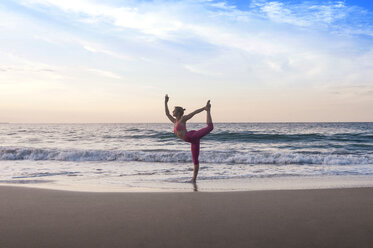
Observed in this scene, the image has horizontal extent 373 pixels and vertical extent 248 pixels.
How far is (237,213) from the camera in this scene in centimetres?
439

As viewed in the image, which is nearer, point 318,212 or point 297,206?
point 318,212

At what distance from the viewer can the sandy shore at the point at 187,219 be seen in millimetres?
3273

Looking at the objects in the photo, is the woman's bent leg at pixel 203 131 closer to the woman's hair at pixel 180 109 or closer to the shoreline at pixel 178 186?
the woman's hair at pixel 180 109

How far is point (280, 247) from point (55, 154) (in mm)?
16359

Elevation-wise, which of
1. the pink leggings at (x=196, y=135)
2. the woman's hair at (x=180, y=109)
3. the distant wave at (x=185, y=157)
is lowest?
the distant wave at (x=185, y=157)

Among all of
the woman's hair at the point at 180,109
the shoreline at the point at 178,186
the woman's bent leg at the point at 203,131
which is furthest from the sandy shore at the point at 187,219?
the woman's hair at the point at 180,109

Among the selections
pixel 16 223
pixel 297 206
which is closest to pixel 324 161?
pixel 297 206

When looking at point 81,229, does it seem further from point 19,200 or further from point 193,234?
point 19,200

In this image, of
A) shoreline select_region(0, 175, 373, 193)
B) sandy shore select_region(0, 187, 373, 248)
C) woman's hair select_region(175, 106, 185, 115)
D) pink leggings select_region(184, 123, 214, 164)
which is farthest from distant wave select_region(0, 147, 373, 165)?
sandy shore select_region(0, 187, 373, 248)

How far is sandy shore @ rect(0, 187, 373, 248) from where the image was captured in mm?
3273

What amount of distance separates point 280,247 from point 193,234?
2.93 ft

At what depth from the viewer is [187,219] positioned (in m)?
4.10

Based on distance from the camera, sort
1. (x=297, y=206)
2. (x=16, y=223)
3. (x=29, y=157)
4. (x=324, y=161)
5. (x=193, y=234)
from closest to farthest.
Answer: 1. (x=193, y=234)
2. (x=16, y=223)
3. (x=297, y=206)
4. (x=324, y=161)
5. (x=29, y=157)

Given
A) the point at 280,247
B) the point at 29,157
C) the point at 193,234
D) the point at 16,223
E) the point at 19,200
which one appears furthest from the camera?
the point at 29,157
